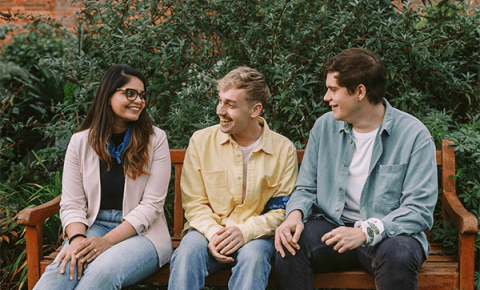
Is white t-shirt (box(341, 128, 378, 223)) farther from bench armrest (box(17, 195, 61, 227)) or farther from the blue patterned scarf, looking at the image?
bench armrest (box(17, 195, 61, 227))

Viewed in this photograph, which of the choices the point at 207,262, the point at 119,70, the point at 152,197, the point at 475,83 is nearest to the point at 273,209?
the point at 207,262

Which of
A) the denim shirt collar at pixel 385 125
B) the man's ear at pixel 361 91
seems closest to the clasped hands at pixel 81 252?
the denim shirt collar at pixel 385 125

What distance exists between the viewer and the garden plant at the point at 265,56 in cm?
342

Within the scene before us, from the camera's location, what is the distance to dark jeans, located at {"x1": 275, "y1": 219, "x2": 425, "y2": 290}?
2201mm

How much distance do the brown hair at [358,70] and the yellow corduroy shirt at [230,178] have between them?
1.92 ft

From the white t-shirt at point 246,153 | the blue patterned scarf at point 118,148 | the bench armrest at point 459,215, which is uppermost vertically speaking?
the blue patterned scarf at point 118,148

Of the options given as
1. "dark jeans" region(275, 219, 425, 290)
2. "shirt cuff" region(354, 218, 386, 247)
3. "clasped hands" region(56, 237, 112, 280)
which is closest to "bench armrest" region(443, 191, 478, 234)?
"dark jeans" region(275, 219, 425, 290)

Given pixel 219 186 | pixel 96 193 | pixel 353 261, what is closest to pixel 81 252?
pixel 96 193

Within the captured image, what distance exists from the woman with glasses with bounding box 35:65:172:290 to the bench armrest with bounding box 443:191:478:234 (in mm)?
1706

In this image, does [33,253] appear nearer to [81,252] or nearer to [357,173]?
[81,252]

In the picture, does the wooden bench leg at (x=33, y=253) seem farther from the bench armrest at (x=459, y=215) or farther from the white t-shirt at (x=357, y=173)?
the bench armrest at (x=459, y=215)

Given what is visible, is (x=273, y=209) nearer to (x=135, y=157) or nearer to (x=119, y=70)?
(x=135, y=157)

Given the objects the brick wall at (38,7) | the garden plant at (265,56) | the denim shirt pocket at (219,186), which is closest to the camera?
the denim shirt pocket at (219,186)

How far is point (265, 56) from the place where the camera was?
11.9 feet
